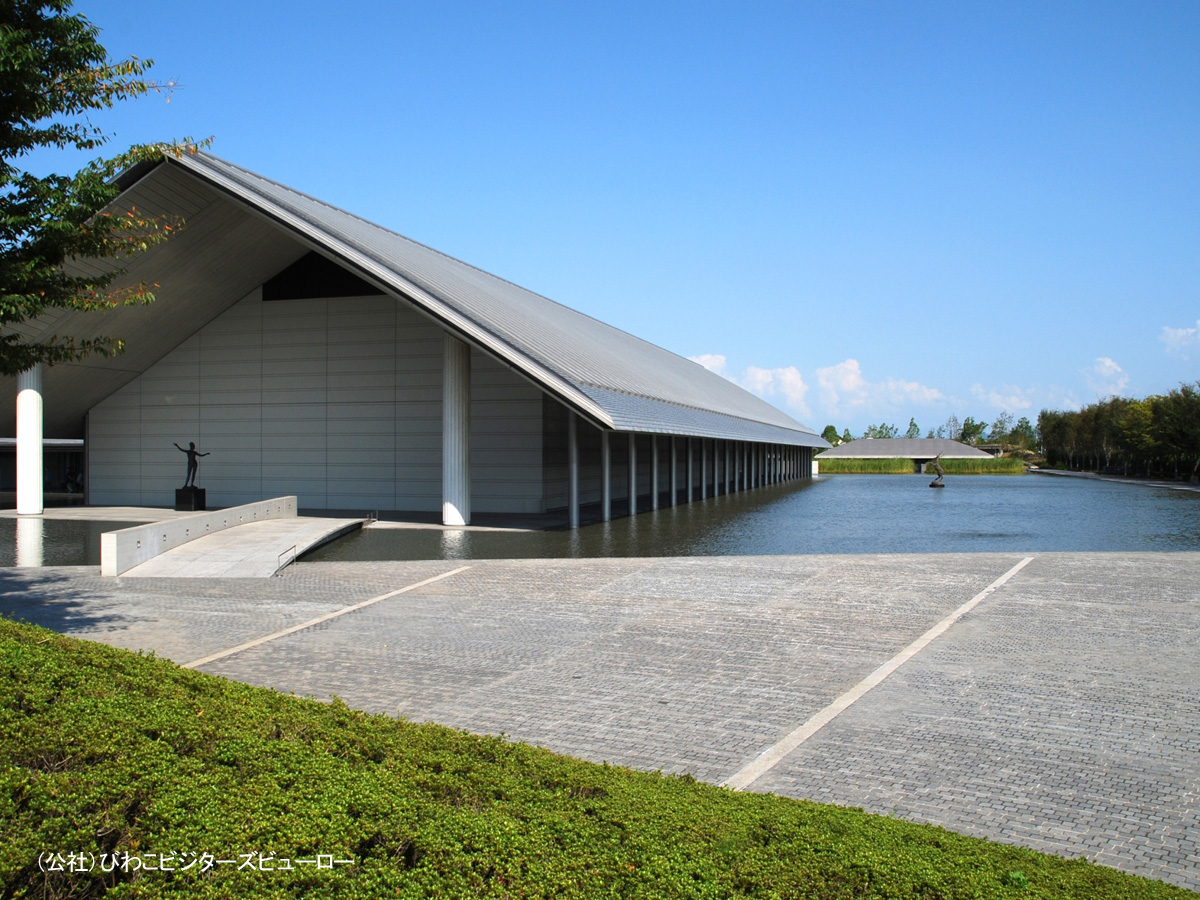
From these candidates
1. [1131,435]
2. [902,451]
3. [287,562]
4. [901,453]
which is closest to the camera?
[287,562]

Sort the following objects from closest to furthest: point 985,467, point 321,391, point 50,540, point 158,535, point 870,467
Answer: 1. point 158,535
2. point 50,540
3. point 321,391
4. point 985,467
5. point 870,467

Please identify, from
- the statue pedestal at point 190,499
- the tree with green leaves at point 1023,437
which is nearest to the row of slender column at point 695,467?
the statue pedestal at point 190,499

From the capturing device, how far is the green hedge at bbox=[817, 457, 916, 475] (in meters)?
71.7

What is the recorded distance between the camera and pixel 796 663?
8.34 m

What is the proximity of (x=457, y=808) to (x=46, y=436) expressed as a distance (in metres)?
32.0

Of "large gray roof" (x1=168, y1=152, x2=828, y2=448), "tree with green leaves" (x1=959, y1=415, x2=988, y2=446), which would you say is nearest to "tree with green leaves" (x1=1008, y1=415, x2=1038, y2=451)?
"tree with green leaves" (x1=959, y1=415, x2=988, y2=446)

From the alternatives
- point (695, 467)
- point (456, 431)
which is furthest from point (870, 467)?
point (456, 431)

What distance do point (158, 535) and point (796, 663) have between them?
37.6 feet

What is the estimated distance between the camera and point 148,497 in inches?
1133

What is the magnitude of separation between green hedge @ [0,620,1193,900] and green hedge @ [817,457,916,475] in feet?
231

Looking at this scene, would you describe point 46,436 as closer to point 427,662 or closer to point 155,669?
point 427,662

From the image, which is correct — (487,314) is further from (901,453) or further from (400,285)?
(901,453)

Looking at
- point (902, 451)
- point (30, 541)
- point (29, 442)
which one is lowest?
point (30, 541)

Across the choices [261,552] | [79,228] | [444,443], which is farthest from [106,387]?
[79,228]
